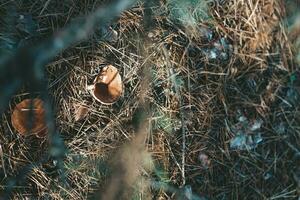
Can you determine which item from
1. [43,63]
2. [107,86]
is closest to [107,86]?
[107,86]

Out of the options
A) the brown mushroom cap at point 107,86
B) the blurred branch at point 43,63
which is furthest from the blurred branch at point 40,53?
the brown mushroom cap at point 107,86

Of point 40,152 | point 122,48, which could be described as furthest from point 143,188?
point 122,48

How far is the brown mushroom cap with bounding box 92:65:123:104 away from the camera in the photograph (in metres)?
2.92

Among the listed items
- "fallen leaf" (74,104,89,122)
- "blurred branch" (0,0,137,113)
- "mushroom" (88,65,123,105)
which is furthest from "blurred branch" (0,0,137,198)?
"mushroom" (88,65,123,105)

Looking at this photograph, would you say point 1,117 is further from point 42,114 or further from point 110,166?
point 110,166

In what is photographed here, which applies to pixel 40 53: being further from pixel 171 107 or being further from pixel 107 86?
pixel 171 107

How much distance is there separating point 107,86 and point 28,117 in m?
0.51

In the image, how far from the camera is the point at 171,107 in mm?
3021

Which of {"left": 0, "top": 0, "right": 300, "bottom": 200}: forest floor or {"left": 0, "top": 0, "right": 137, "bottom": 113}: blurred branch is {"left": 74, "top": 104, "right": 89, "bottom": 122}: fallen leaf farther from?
{"left": 0, "top": 0, "right": 137, "bottom": 113}: blurred branch

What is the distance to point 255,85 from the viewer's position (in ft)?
10.1

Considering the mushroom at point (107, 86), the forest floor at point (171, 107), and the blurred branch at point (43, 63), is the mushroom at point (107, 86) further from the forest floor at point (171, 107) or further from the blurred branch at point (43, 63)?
the blurred branch at point (43, 63)

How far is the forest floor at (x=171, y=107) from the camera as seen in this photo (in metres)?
2.89

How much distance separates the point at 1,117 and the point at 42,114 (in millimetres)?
242

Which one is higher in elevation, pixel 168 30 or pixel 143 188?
pixel 168 30
